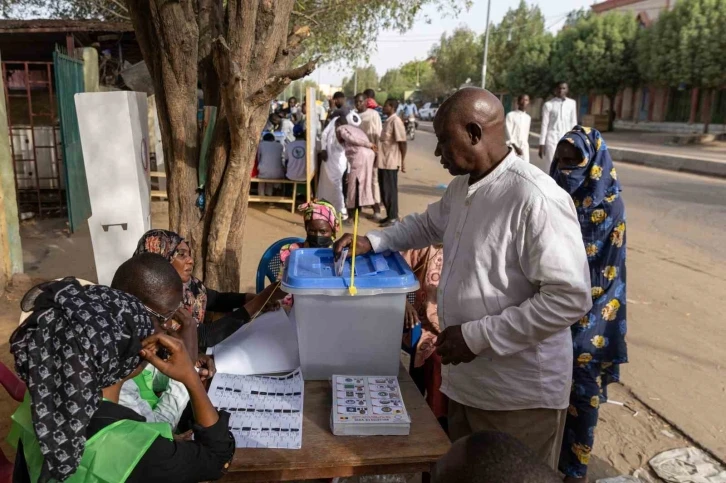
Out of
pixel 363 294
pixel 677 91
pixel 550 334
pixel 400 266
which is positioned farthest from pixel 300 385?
pixel 677 91

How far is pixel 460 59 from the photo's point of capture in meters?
42.6

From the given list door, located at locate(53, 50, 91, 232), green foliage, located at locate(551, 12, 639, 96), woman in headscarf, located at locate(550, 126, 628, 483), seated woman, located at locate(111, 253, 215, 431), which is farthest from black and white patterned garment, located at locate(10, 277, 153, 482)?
green foliage, located at locate(551, 12, 639, 96)

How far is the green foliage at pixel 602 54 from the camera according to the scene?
2570cm

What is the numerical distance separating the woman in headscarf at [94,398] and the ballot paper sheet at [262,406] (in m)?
0.16

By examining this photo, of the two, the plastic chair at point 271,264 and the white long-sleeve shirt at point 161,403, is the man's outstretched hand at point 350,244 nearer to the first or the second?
the white long-sleeve shirt at point 161,403

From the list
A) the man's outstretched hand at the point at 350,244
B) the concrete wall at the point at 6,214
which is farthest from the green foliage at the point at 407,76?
the man's outstretched hand at the point at 350,244

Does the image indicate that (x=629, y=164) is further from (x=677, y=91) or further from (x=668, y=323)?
(x=677, y=91)

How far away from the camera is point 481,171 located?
1640 mm

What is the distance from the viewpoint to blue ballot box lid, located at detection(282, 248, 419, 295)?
1711 millimetres

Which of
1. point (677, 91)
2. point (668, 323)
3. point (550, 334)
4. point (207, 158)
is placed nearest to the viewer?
point (550, 334)

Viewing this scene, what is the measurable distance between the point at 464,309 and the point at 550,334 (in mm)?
250

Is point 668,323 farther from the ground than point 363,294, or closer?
closer

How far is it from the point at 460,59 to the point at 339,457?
1739 inches

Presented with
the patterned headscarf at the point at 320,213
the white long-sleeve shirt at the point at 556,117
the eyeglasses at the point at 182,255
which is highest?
the white long-sleeve shirt at the point at 556,117
